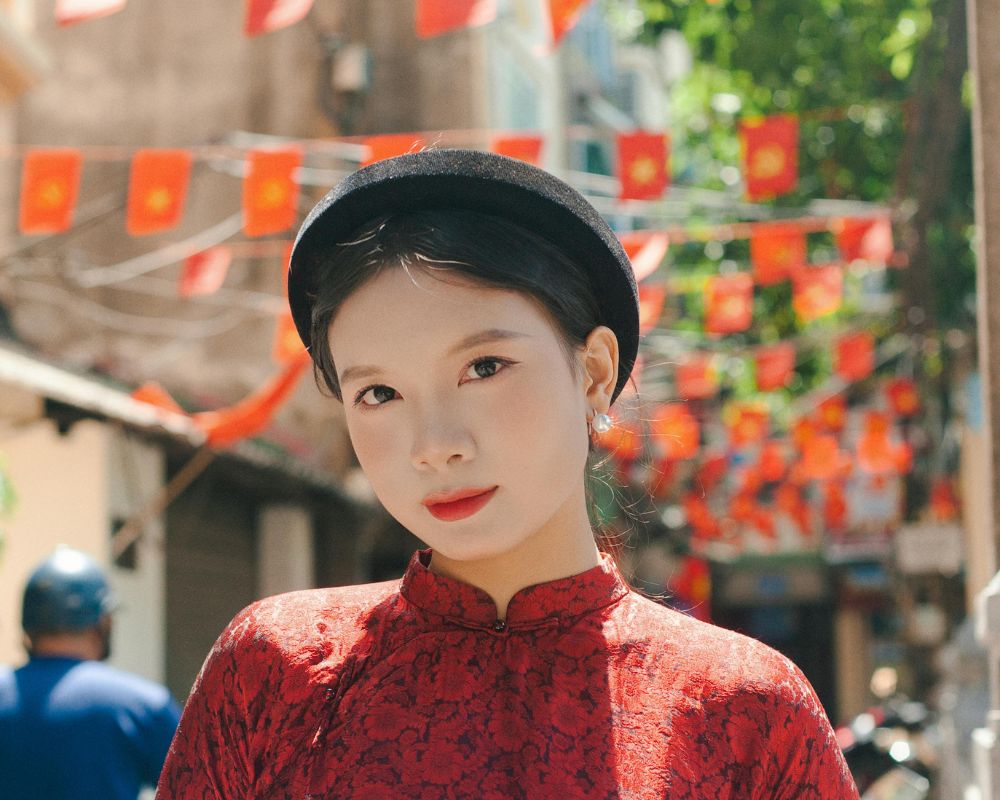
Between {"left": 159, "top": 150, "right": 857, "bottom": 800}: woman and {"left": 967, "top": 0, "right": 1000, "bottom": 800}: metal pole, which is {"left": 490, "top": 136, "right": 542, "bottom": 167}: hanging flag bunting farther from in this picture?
{"left": 159, "top": 150, "right": 857, "bottom": 800}: woman

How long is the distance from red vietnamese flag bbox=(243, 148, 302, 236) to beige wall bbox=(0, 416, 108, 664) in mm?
1938

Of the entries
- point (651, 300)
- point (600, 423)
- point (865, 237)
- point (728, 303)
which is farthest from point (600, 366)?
point (728, 303)

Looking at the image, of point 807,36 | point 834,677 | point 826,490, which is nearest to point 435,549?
point 807,36

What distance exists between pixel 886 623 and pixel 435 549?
2869 centimetres

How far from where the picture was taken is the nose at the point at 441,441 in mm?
1814

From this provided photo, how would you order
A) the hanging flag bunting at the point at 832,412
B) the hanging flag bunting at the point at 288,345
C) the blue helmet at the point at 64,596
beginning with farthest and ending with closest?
the hanging flag bunting at the point at 832,412 → the hanging flag bunting at the point at 288,345 → the blue helmet at the point at 64,596

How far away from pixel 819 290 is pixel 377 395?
1100 cm

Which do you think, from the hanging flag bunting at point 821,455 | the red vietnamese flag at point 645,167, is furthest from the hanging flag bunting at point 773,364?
the red vietnamese flag at point 645,167

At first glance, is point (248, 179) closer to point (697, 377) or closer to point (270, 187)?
point (270, 187)

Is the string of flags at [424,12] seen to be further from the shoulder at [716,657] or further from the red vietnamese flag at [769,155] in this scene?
the shoulder at [716,657]

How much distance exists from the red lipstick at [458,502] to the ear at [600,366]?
24 cm

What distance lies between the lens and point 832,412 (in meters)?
17.7

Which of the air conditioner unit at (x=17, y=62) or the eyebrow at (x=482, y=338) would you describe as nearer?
the eyebrow at (x=482, y=338)

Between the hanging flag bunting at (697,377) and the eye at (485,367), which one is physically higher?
the eye at (485,367)
